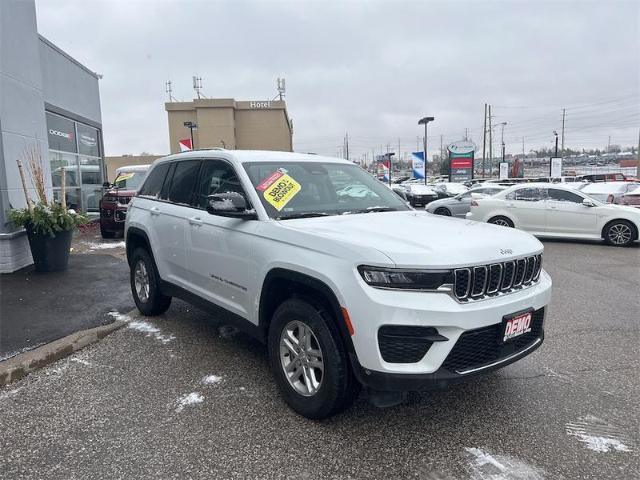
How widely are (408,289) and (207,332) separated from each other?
9.91 feet

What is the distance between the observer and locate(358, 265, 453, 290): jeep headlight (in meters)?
2.80

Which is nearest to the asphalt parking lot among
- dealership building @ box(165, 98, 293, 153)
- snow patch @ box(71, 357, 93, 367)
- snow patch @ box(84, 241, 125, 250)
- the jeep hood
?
snow patch @ box(71, 357, 93, 367)

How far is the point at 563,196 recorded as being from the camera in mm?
12344

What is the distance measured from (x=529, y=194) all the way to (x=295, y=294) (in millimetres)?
11279

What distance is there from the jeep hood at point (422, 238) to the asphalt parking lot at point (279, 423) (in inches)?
46.6

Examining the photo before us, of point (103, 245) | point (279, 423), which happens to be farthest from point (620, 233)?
point (103, 245)

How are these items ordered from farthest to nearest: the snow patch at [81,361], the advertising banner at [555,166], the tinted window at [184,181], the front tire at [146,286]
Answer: the advertising banner at [555,166] → the front tire at [146,286] → the tinted window at [184,181] → the snow patch at [81,361]

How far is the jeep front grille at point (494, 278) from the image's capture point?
113 inches

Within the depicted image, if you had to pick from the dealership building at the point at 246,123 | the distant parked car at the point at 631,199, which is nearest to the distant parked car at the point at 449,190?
the distant parked car at the point at 631,199

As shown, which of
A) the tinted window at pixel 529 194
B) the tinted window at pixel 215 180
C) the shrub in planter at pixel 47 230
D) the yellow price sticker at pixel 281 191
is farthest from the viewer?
the tinted window at pixel 529 194

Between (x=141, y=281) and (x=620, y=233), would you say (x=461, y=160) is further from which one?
(x=141, y=281)

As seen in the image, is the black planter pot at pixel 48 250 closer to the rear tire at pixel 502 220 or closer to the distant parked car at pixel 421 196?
the rear tire at pixel 502 220

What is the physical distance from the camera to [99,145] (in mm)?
16516

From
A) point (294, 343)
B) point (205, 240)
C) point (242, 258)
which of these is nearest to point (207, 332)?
point (205, 240)
